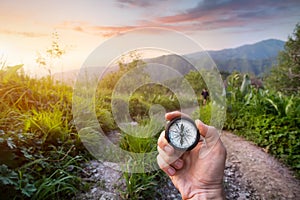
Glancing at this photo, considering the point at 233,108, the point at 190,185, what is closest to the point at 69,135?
the point at 190,185

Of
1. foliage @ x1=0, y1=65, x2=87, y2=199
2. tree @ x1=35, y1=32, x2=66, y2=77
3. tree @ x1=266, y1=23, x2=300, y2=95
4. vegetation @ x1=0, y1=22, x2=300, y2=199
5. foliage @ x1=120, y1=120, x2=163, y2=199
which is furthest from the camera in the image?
A: tree @ x1=266, y1=23, x2=300, y2=95

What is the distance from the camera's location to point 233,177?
2.05 meters

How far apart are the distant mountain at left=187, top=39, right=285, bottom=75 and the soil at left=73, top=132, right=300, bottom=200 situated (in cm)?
199

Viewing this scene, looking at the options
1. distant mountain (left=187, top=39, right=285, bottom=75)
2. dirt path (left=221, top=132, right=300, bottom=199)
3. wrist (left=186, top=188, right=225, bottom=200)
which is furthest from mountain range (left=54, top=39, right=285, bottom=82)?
dirt path (left=221, top=132, right=300, bottom=199)

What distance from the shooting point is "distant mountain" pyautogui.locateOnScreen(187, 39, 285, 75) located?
511cm

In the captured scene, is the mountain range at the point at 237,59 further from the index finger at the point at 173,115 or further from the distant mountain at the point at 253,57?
the index finger at the point at 173,115

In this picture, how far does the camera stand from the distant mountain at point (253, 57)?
5.11 m

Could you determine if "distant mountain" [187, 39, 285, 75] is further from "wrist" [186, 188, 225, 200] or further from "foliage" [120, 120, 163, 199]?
"wrist" [186, 188, 225, 200]

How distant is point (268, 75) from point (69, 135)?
9611 millimetres

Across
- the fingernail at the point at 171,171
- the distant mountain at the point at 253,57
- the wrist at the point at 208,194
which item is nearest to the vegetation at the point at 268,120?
the distant mountain at the point at 253,57

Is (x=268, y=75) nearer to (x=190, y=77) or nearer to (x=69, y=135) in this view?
(x=69, y=135)

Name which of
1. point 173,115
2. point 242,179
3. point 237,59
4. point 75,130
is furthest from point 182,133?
point 237,59

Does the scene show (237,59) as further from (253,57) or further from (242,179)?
(242,179)

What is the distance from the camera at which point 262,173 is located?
2162mm
